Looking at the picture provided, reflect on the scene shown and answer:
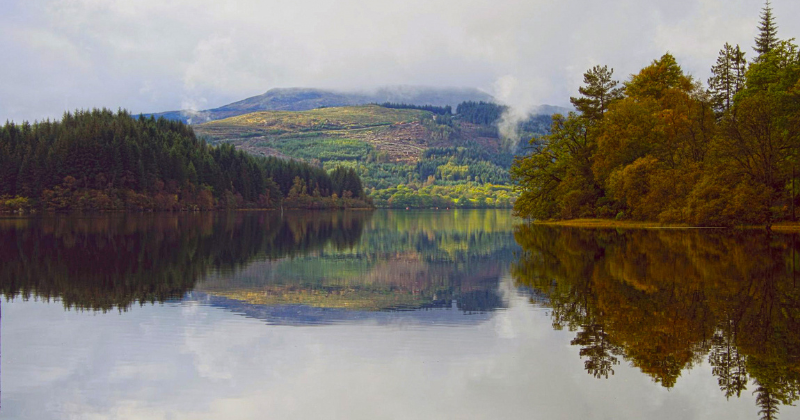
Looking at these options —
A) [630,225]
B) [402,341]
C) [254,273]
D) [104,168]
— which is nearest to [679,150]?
[630,225]

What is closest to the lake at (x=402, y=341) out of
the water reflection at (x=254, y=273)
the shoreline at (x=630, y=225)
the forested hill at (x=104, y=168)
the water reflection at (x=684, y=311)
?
the water reflection at (x=684, y=311)

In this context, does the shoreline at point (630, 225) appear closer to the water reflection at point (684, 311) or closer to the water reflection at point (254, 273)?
the water reflection at point (684, 311)

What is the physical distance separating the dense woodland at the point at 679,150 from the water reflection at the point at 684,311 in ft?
78.0

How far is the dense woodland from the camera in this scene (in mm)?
57719

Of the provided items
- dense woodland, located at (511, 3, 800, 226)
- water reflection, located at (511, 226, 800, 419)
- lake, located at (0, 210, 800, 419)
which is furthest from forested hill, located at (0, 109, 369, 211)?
water reflection, located at (511, 226, 800, 419)

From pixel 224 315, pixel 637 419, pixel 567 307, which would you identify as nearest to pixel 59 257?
pixel 224 315

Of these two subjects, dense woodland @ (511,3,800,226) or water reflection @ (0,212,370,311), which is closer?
water reflection @ (0,212,370,311)

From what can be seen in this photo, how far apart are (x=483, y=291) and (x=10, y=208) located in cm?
11940

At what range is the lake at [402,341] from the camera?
11.6 m

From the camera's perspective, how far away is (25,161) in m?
128

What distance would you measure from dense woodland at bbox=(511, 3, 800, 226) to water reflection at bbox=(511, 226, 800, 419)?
23.8 meters

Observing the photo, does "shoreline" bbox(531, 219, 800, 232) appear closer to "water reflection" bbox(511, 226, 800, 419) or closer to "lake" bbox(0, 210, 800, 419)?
"water reflection" bbox(511, 226, 800, 419)

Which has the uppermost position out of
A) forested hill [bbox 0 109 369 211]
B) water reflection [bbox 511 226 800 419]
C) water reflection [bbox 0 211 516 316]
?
forested hill [bbox 0 109 369 211]

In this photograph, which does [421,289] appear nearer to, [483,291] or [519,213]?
[483,291]
